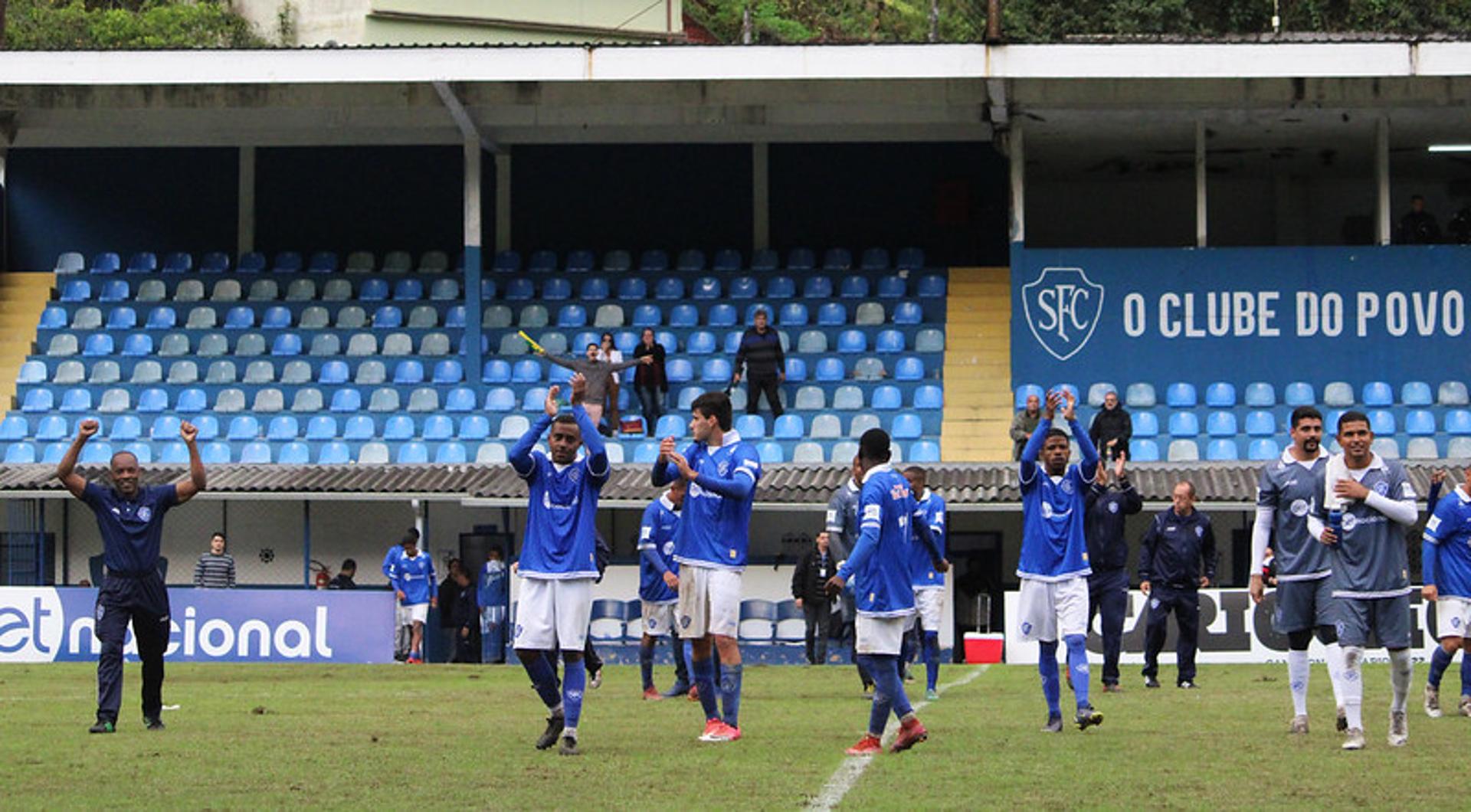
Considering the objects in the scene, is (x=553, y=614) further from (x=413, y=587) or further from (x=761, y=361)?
(x=761, y=361)

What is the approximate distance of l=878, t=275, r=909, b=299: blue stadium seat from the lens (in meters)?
35.2

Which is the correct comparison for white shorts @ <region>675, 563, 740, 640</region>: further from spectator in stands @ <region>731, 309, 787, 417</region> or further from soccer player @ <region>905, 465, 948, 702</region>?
spectator in stands @ <region>731, 309, 787, 417</region>

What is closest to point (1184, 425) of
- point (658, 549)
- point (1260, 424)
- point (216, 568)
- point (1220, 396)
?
point (1260, 424)

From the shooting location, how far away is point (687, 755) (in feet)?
42.4

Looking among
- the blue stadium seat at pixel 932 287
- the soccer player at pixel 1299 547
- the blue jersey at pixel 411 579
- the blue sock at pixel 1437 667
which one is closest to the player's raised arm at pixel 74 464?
the soccer player at pixel 1299 547

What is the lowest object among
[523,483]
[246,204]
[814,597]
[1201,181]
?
[814,597]

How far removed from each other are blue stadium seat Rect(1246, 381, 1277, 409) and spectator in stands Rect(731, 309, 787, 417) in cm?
669

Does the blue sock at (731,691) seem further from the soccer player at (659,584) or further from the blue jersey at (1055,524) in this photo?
the soccer player at (659,584)

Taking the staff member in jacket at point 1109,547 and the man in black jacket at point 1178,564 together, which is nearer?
the staff member in jacket at point 1109,547

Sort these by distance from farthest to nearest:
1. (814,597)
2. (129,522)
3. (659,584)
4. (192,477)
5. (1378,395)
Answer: (1378,395) < (814,597) < (659,584) < (129,522) < (192,477)

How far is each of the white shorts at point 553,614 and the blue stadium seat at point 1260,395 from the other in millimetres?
20806

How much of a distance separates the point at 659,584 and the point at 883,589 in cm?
768

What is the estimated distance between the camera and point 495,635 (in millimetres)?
29141

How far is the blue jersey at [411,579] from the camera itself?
27.8 metres
